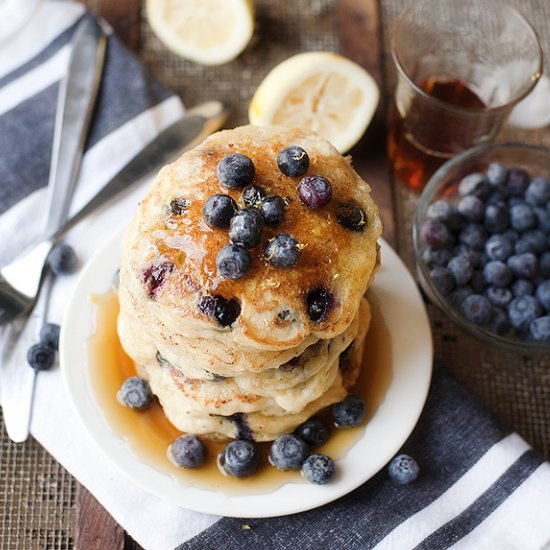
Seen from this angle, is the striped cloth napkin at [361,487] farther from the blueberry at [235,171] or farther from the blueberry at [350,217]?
the blueberry at [235,171]

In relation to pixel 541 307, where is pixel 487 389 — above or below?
below

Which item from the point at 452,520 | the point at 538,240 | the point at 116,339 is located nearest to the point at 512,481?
the point at 452,520

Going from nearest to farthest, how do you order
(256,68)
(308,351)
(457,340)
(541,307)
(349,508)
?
(308,351) → (349,508) → (541,307) → (457,340) → (256,68)

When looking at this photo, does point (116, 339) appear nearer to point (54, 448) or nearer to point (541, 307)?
point (54, 448)

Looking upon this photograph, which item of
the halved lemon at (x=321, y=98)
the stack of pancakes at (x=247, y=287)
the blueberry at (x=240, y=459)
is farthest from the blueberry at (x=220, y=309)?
the halved lemon at (x=321, y=98)

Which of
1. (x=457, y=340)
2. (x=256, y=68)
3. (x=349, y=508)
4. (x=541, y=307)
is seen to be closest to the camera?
(x=349, y=508)

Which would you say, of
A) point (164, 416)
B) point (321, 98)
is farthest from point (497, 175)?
point (164, 416)

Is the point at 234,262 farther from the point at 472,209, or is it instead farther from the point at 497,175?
the point at 497,175
